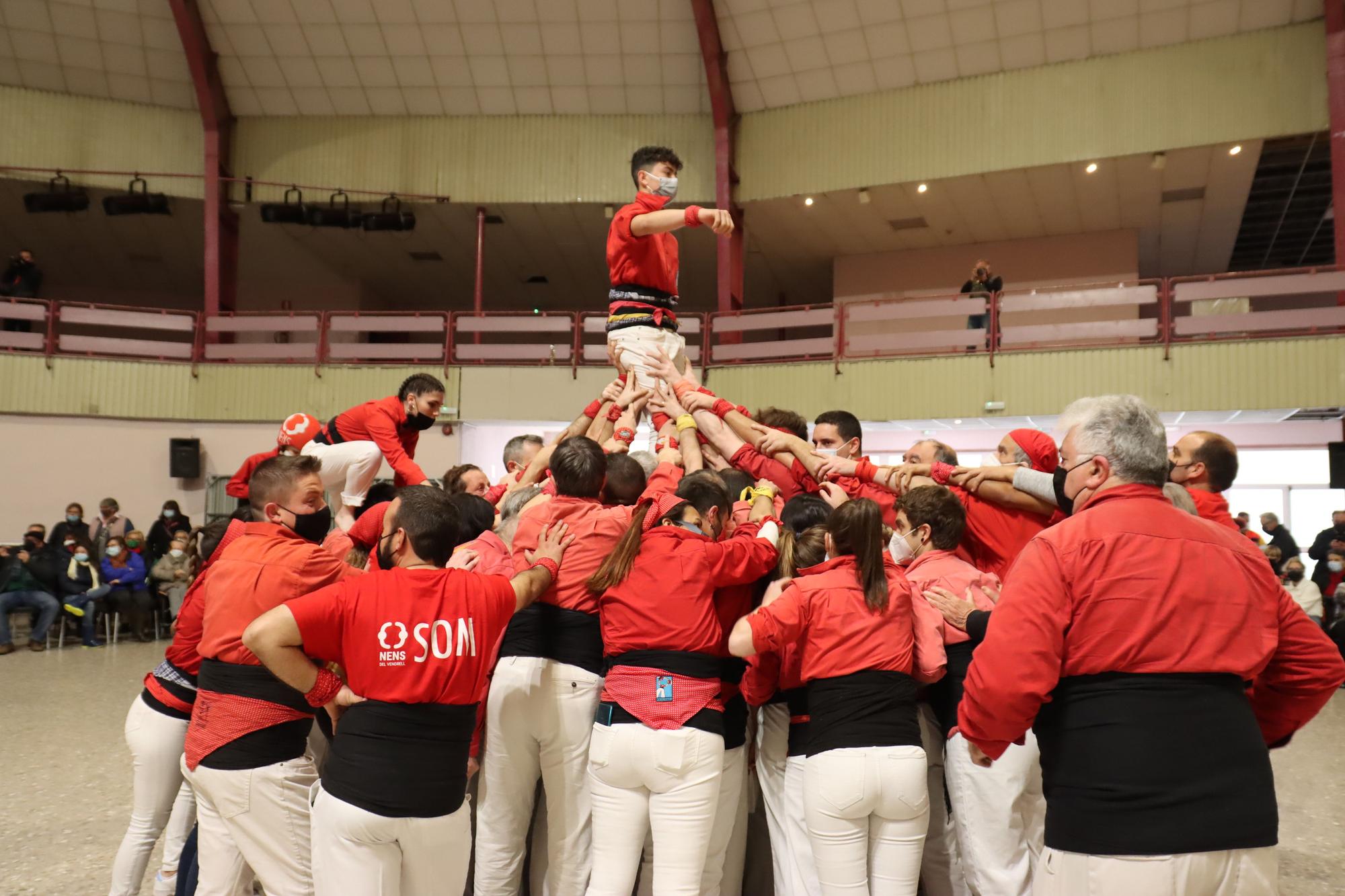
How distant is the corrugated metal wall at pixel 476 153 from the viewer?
1428cm

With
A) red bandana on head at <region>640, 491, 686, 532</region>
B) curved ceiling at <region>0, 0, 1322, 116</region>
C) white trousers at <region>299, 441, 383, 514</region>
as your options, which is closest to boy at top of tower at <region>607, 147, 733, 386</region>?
white trousers at <region>299, 441, 383, 514</region>

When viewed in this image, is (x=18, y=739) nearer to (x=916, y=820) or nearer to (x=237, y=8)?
(x=916, y=820)

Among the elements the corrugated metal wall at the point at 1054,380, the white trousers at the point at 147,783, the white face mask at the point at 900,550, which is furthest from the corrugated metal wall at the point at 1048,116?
the white trousers at the point at 147,783

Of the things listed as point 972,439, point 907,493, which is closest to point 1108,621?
point 907,493

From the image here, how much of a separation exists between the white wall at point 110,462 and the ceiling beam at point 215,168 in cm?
202

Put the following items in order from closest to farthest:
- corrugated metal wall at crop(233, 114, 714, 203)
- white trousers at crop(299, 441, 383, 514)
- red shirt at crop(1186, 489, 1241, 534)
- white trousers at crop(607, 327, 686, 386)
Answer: red shirt at crop(1186, 489, 1241, 534), white trousers at crop(299, 441, 383, 514), white trousers at crop(607, 327, 686, 386), corrugated metal wall at crop(233, 114, 714, 203)

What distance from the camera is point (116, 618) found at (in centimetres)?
1088

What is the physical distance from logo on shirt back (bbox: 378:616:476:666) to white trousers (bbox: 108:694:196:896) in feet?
4.66

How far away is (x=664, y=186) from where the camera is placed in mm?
5070

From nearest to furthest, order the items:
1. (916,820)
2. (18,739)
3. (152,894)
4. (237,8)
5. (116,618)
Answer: (916,820)
(152,894)
(18,739)
(116,618)
(237,8)

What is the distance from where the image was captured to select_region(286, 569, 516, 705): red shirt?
2531 mm

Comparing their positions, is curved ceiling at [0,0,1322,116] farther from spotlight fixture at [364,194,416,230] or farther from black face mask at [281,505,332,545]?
→ black face mask at [281,505,332,545]

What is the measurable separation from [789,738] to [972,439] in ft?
38.1

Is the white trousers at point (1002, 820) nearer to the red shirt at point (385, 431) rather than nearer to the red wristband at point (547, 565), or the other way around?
the red wristband at point (547, 565)
